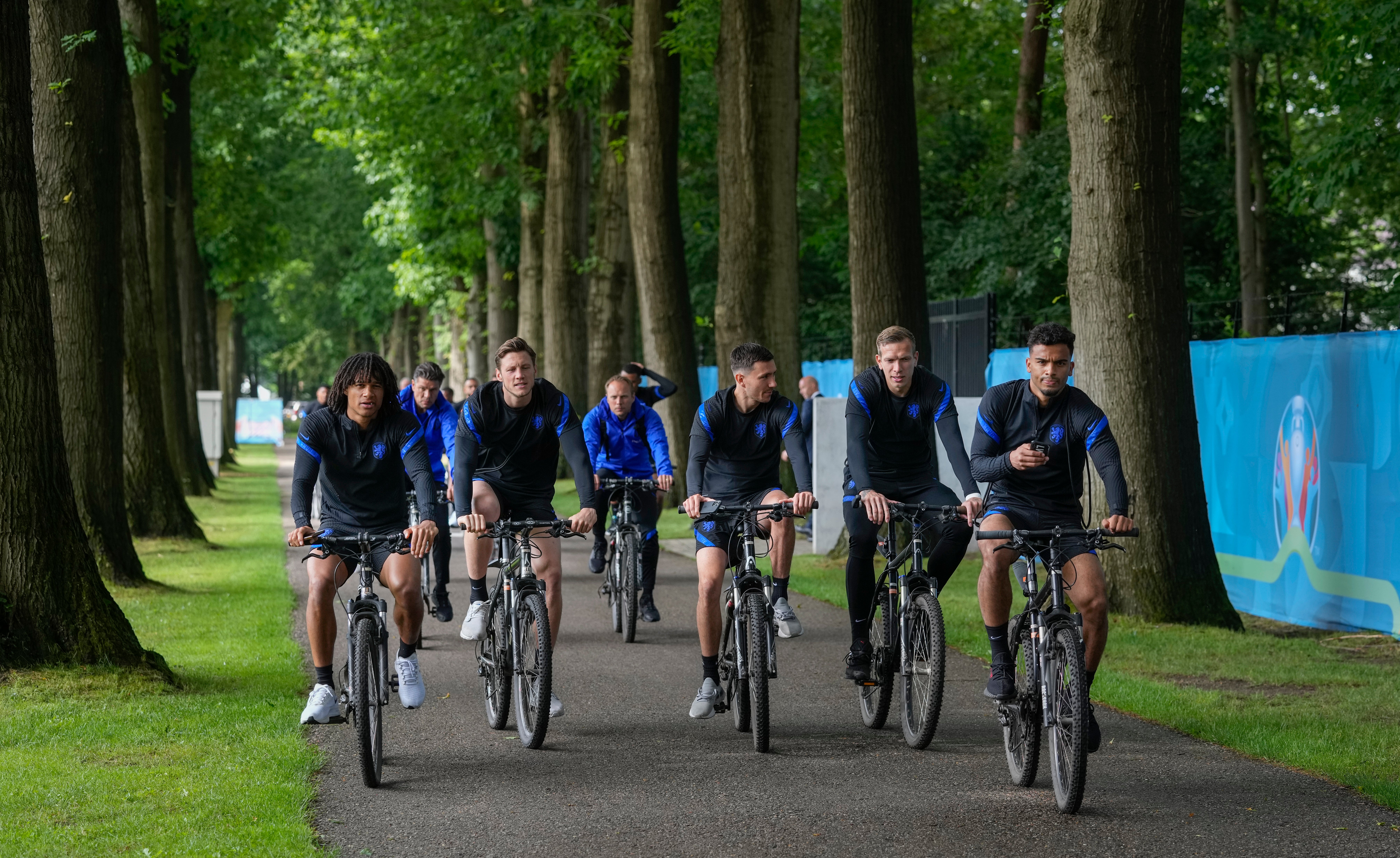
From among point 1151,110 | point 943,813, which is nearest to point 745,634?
point 943,813

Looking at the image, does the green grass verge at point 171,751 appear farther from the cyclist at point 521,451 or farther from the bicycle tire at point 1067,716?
the bicycle tire at point 1067,716

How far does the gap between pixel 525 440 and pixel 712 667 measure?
1567mm

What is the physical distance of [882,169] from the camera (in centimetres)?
1507

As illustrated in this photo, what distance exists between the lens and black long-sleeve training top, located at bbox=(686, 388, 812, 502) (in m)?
8.38

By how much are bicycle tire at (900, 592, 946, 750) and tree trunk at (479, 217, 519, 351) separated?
27049 millimetres

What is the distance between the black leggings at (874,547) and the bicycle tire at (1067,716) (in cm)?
146

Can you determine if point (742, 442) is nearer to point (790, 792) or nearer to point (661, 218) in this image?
point (790, 792)

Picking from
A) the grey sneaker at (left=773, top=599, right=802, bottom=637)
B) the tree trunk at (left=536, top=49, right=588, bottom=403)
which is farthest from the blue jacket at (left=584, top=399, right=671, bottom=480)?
the tree trunk at (left=536, top=49, right=588, bottom=403)

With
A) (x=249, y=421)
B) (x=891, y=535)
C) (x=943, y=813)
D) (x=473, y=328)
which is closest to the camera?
(x=943, y=813)

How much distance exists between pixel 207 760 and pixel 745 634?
2.50 metres

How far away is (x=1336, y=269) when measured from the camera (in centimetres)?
3153

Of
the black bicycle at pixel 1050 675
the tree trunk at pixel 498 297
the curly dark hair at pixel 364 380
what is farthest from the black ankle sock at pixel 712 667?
the tree trunk at pixel 498 297

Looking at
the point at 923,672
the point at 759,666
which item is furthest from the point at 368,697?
the point at 923,672

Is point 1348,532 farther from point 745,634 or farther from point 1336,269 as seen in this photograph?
point 1336,269
